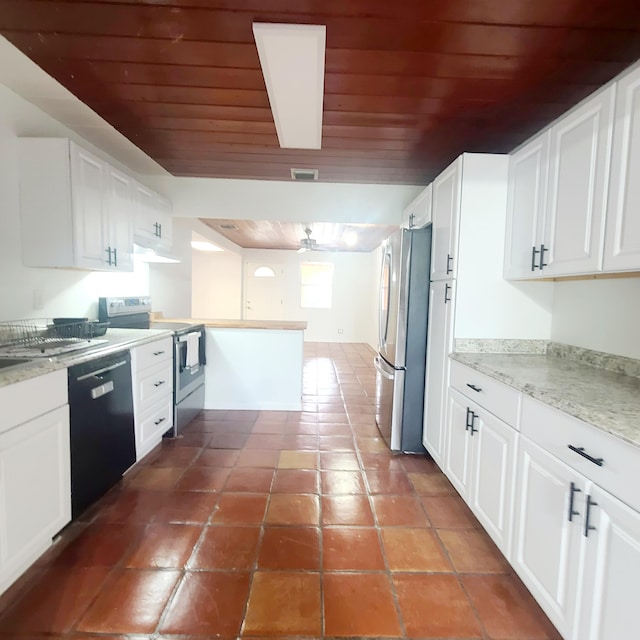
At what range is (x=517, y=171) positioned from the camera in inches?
77.7

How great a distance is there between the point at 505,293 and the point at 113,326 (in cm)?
289

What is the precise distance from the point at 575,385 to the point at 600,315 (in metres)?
0.64

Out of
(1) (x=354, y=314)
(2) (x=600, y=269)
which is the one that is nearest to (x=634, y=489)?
(2) (x=600, y=269)

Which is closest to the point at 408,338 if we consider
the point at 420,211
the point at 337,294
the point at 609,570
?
the point at 420,211

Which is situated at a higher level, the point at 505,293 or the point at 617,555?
the point at 505,293

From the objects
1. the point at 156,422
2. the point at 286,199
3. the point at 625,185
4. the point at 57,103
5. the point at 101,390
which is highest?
the point at 57,103

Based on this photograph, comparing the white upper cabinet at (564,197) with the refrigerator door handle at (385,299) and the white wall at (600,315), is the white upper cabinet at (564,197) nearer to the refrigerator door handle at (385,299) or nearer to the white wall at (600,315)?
the white wall at (600,315)

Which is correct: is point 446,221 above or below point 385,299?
above

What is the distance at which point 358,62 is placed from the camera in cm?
161

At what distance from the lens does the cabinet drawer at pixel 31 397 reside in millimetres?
1285

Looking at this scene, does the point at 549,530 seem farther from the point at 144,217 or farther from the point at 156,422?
the point at 144,217

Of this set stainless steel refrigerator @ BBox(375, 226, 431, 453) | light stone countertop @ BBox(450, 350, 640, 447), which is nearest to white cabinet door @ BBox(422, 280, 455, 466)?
stainless steel refrigerator @ BBox(375, 226, 431, 453)

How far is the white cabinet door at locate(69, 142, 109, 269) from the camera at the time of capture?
2.09 metres

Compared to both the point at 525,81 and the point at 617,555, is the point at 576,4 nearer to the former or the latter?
the point at 525,81
